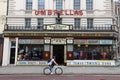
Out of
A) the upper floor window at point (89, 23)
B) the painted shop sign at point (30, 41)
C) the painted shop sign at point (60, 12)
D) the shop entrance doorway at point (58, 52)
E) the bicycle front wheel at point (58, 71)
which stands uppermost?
the painted shop sign at point (60, 12)

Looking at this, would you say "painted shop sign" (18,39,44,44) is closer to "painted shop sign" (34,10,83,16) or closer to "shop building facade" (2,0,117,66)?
"shop building facade" (2,0,117,66)

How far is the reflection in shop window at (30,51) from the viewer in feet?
115

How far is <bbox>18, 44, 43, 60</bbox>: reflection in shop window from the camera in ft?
115

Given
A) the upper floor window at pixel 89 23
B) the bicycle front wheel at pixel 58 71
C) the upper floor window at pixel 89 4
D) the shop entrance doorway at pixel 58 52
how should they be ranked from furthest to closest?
the upper floor window at pixel 89 4 → the upper floor window at pixel 89 23 → the shop entrance doorway at pixel 58 52 → the bicycle front wheel at pixel 58 71

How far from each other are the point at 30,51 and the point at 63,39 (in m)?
5.02

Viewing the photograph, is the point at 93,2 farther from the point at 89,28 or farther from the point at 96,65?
the point at 96,65

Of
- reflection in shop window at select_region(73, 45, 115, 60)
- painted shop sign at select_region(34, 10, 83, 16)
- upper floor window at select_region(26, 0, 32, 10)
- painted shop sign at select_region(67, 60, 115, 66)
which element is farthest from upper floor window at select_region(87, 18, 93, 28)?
upper floor window at select_region(26, 0, 32, 10)

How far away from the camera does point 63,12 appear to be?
37.0 m

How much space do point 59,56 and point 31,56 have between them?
3988mm

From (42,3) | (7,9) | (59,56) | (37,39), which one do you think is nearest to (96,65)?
(59,56)

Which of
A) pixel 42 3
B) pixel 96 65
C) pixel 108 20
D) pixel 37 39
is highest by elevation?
pixel 42 3

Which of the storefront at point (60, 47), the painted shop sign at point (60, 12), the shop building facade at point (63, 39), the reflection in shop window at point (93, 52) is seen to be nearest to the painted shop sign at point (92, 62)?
the shop building facade at point (63, 39)

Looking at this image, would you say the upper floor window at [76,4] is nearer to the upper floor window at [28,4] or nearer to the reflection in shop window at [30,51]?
the upper floor window at [28,4]

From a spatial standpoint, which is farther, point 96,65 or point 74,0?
point 74,0
